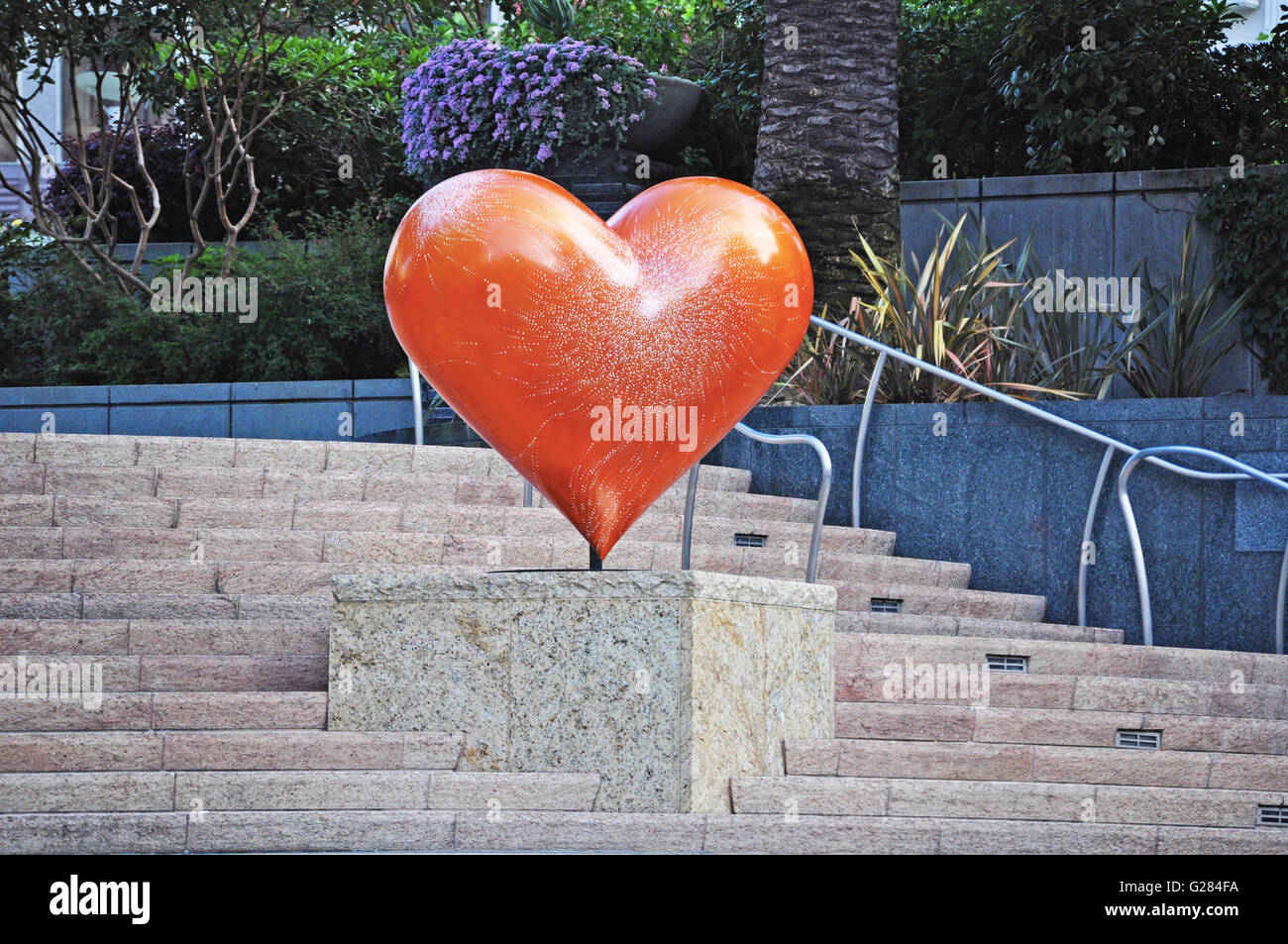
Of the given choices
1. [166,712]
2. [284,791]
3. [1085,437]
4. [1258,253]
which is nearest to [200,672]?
[166,712]

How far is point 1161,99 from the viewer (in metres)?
11.1

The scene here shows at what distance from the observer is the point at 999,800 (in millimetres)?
4828

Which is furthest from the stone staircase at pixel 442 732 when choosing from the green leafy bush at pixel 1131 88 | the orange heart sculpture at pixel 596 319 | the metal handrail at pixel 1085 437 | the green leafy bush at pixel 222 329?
the green leafy bush at pixel 1131 88

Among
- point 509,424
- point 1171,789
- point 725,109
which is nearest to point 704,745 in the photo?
point 509,424

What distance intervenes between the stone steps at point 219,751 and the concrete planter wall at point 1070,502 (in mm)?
3643

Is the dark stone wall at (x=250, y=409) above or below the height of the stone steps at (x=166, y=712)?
above

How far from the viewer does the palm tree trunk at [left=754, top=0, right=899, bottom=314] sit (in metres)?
9.31

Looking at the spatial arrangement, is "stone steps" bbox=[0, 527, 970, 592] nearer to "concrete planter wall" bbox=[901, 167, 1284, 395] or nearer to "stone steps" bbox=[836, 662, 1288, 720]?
"stone steps" bbox=[836, 662, 1288, 720]

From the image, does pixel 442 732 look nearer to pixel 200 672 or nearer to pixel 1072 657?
pixel 200 672

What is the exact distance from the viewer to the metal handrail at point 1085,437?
6.81 meters

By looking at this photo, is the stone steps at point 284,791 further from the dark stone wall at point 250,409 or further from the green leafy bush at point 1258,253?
the green leafy bush at point 1258,253

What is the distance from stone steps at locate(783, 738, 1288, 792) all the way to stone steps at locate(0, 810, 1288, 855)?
0.34 metres

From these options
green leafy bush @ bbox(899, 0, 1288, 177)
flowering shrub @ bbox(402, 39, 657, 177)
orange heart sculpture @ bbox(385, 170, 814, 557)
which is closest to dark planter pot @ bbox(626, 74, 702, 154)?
flowering shrub @ bbox(402, 39, 657, 177)

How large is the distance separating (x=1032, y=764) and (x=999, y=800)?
349mm
